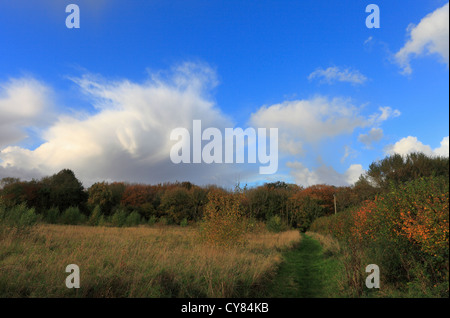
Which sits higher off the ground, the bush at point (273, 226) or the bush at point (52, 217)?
the bush at point (52, 217)

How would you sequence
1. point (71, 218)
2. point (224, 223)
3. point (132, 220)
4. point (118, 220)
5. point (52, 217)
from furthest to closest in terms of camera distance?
point (132, 220) < point (52, 217) < point (71, 218) < point (118, 220) < point (224, 223)

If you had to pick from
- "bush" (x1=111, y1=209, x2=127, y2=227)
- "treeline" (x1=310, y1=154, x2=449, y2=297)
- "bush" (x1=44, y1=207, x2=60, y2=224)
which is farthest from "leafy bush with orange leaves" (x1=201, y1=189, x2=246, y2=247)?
"bush" (x1=44, y1=207, x2=60, y2=224)

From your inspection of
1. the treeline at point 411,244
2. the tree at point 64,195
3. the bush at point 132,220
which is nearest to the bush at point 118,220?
the bush at point 132,220

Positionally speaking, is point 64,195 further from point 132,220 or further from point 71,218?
point 132,220

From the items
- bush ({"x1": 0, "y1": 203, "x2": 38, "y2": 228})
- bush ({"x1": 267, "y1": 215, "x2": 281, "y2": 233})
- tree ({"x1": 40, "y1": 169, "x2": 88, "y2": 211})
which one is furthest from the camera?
tree ({"x1": 40, "y1": 169, "x2": 88, "y2": 211})

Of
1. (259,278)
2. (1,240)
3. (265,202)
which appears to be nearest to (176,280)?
(259,278)

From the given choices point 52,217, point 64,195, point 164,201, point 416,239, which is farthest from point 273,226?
point 64,195

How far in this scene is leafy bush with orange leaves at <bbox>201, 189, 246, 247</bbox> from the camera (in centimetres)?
1106

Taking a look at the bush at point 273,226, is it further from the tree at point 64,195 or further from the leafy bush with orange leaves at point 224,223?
the tree at point 64,195

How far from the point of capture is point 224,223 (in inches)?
439

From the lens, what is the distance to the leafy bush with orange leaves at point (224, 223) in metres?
11.1

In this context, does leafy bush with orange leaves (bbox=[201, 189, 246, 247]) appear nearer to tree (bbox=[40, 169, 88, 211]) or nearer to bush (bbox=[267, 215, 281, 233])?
bush (bbox=[267, 215, 281, 233])
